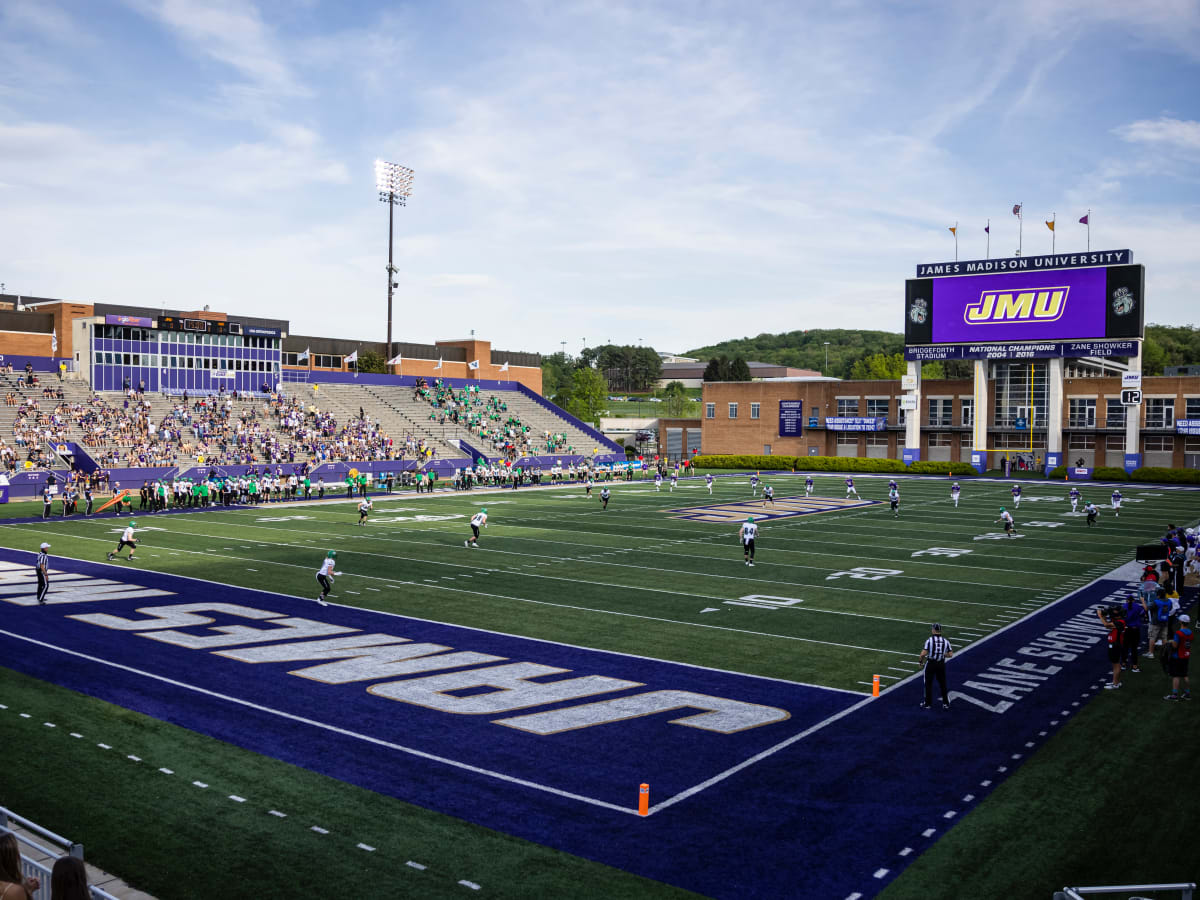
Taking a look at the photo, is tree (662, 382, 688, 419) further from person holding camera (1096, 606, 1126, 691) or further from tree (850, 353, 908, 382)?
person holding camera (1096, 606, 1126, 691)

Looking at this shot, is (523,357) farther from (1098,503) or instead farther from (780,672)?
(780,672)

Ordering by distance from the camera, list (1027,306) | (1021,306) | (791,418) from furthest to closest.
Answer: (791,418) → (1021,306) → (1027,306)

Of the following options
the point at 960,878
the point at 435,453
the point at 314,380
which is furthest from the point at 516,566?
the point at 314,380

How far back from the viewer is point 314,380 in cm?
6994

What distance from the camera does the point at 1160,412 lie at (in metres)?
68.3

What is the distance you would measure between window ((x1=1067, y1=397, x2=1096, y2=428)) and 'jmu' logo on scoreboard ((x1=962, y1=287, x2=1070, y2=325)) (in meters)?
9.20

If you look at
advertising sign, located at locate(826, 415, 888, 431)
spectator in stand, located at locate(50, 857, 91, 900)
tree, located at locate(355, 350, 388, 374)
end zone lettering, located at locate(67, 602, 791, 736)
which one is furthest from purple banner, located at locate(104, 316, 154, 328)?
spectator in stand, located at locate(50, 857, 91, 900)

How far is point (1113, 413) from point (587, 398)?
61.8 metres

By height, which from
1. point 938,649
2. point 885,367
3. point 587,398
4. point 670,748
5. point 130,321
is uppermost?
point 885,367

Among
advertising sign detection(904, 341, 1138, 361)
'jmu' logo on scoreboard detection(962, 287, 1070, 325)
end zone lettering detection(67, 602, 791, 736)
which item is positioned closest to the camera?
end zone lettering detection(67, 602, 791, 736)

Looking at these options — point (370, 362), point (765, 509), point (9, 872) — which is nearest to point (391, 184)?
point (370, 362)

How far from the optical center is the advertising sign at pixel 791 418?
82.4 m

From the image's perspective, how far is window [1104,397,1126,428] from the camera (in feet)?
226

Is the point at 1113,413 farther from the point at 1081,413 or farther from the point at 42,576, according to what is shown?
the point at 42,576
